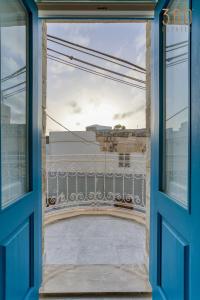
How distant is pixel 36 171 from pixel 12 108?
1.57ft

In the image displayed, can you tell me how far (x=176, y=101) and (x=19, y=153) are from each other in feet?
3.08

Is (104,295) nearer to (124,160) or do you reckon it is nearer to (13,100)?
(13,100)

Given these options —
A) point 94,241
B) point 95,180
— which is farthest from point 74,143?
point 94,241

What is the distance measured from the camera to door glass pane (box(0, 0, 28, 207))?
4.01ft

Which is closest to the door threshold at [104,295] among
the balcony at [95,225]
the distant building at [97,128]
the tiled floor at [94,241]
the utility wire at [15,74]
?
the balcony at [95,225]

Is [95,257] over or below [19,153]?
below

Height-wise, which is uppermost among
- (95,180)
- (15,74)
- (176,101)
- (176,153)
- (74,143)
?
(15,74)

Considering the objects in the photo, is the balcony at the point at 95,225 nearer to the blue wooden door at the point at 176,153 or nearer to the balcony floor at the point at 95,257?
the balcony floor at the point at 95,257

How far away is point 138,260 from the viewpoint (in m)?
2.57

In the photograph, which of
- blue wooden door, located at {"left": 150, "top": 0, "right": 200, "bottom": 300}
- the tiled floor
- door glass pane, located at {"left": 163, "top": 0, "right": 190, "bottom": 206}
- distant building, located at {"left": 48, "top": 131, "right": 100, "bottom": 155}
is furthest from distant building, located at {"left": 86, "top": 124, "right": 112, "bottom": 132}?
door glass pane, located at {"left": 163, "top": 0, "right": 190, "bottom": 206}

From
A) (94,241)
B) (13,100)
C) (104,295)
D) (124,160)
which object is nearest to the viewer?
(13,100)

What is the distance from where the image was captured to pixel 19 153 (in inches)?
58.0

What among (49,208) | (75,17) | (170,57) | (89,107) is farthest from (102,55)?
(170,57)

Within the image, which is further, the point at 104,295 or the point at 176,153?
the point at 104,295
